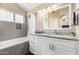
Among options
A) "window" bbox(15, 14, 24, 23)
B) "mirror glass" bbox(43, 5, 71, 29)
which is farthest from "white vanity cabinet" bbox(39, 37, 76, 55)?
"window" bbox(15, 14, 24, 23)

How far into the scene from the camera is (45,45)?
2314mm

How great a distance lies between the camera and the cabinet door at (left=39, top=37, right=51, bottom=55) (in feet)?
7.16

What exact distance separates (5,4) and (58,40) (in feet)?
5.22

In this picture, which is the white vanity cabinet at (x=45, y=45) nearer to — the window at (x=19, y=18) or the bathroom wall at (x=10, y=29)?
the bathroom wall at (x=10, y=29)

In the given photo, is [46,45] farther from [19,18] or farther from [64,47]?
[19,18]

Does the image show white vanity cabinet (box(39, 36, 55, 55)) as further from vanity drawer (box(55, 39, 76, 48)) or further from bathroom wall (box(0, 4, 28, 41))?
bathroom wall (box(0, 4, 28, 41))

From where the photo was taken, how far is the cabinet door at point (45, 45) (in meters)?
2.18

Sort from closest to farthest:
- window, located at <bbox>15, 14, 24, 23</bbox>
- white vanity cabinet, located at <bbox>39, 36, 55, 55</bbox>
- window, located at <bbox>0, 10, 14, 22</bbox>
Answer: white vanity cabinet, located at <bbox>39, 36, 55, 55</bbox> → window, located at <bbox>0, 10, 14, 22</bbox> → window, located at <bbox>15, 14, 24, 23</bbox>

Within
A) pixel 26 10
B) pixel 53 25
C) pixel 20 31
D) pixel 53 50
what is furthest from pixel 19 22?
pixel 53 50

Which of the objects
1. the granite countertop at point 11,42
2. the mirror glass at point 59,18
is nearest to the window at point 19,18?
the granite countertop at point 11,42

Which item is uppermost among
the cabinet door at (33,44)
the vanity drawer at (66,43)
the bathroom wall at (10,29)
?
the bathroom wall at (10,29)

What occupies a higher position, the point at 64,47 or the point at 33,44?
the point at 64,47

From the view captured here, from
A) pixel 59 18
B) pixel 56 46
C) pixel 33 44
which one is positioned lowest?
pixel 33 44

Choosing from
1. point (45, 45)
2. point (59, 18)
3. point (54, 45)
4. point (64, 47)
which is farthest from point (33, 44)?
point (64, 47)
